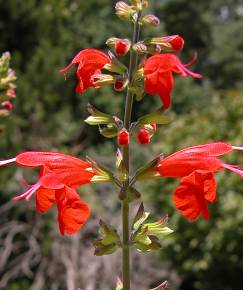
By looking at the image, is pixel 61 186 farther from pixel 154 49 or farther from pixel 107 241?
pixel 154 49

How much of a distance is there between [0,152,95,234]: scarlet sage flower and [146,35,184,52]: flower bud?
41 cm

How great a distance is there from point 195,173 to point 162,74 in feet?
1.02

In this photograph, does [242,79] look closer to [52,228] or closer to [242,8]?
[242,8]

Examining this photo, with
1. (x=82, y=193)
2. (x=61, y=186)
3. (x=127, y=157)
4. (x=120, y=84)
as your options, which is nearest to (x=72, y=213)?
(x=61, y=186)

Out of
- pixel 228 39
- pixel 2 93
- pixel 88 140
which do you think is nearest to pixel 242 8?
pixel 228 39

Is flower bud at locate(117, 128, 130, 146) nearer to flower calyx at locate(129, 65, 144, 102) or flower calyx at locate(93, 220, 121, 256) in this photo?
flower calyx at locate(129, 65, 144, 102)

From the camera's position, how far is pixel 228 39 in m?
26.3

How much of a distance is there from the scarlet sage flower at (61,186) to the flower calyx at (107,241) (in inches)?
5.9

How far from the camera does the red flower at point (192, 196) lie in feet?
4.76

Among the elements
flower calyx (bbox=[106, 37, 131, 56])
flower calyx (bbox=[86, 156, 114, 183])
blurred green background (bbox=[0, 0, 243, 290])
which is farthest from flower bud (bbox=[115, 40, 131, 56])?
blurred green background (bbox=[0, 0, 243, 290])

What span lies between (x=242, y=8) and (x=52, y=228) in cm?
2632

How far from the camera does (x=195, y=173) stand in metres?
1.54

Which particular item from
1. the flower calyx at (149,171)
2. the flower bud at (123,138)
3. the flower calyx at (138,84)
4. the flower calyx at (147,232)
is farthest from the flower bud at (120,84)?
the flower calyx at (147,232)

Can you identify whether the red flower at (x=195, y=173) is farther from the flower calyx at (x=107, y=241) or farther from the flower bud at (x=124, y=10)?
the flower bud at (x=124, y=10)
